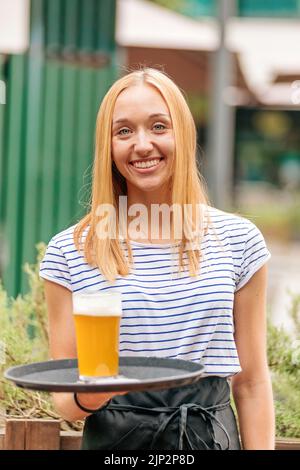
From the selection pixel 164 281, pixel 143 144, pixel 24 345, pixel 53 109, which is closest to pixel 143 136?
pixel 143 144

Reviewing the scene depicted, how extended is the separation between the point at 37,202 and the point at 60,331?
301 cm

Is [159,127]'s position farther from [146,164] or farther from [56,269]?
[56,269]

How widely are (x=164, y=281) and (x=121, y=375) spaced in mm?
233

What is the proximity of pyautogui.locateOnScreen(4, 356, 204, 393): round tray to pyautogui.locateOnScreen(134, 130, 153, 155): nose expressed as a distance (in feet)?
1.24

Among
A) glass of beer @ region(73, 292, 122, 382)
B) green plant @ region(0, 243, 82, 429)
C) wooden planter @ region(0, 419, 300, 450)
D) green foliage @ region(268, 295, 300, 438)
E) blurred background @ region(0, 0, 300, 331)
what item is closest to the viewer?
glass of beer @ region(73, 292, 122, 382)

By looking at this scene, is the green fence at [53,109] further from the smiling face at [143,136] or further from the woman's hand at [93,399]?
the woman's hand at [93,399]

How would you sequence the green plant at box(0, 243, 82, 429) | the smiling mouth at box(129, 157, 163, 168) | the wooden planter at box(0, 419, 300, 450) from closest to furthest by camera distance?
1. the smiling mouth at box(129, 157, 163, 168)
2. the wooden planter at box(0, 419, 300, 450)
3. the green plant at box(0, 243, 82, 429)

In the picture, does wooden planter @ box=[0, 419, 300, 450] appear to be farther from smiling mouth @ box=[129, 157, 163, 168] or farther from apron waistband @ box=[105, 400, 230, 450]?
smiling mouth @ box=[129, 157, 163, 168]

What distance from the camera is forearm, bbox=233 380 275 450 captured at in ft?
6.49

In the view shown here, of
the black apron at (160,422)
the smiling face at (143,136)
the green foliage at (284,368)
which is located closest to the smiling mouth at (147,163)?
the smiling face at (143,136)

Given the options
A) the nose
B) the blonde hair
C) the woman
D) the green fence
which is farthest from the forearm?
the green fence

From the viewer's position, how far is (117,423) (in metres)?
1.81
